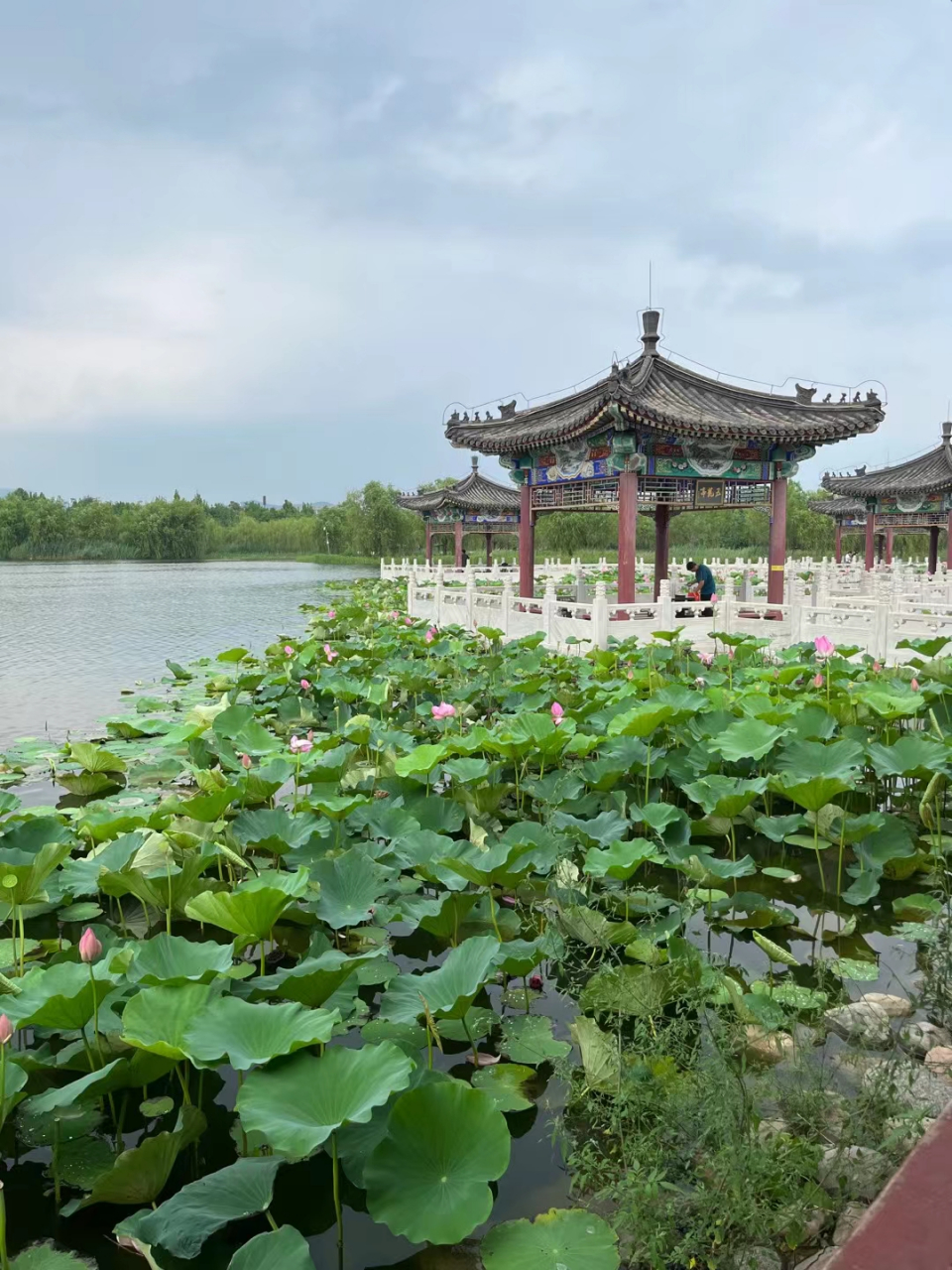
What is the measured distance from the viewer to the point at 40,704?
9117 mm

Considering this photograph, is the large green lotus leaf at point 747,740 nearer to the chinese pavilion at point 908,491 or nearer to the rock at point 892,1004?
the rock at point 892,1004

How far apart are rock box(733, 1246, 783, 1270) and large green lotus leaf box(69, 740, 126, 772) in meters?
4.55

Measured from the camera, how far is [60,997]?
207 cm

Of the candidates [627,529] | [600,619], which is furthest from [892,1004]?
[627,529]

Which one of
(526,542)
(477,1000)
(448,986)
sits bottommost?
(477,1000)

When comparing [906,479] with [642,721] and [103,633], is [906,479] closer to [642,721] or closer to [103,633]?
[103,633]

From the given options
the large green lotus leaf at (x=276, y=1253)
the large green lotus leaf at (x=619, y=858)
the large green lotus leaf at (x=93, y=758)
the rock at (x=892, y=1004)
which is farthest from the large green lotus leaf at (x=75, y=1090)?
the large green lotus leaf at (x=93, y=758)

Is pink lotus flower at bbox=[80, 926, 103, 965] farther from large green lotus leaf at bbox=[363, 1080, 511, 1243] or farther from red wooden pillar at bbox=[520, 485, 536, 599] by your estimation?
red wooden pillar at bbox=[520, 485, 536, 599]

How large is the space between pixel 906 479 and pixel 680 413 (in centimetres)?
1299

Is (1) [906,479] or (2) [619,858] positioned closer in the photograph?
(2) [619,858]

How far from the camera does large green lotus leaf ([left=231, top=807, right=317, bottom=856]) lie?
3.43 metres

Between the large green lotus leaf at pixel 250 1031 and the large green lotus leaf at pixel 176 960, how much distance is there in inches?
8.8

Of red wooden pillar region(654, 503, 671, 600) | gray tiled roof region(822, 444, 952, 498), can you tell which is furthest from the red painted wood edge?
gray tiled roof region(822, 444, 952, 498)

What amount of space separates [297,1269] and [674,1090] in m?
1.01
